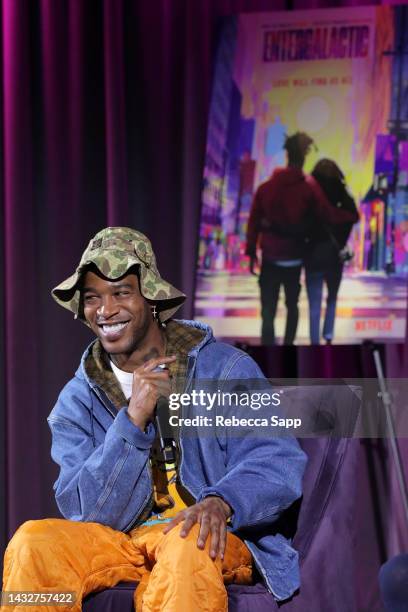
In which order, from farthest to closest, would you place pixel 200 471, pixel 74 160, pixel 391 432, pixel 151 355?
pixel 74 160, pixel 391 432, pixel 151 355, pixel 200 471

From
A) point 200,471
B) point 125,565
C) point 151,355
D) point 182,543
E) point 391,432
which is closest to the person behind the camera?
point 182,543

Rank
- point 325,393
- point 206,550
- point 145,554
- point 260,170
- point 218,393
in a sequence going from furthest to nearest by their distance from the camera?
point 260,170 < point 325,393 < point 218,393 < point 145,554 < point 206,550

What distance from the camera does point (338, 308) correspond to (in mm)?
2719

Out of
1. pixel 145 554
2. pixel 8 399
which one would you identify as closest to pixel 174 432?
pixel 145 554

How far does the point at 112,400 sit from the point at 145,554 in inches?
12.5

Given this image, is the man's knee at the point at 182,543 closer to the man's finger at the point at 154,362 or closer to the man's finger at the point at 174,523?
the man's finger at the point at 174,523

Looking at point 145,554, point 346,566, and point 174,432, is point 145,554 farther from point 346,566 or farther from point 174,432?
point 346,566

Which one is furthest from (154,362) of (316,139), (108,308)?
(316,139)

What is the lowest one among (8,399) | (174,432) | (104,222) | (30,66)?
(8,399)

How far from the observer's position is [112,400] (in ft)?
5.92

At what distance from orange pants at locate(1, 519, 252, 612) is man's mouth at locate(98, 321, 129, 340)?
0.38 meters

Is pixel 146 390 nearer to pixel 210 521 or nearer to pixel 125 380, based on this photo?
pixel 125 380

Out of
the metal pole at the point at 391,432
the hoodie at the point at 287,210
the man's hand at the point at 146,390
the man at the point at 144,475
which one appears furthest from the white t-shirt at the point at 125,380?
the hoodie at the point at 287,210

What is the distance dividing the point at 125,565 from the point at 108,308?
1.64ft
